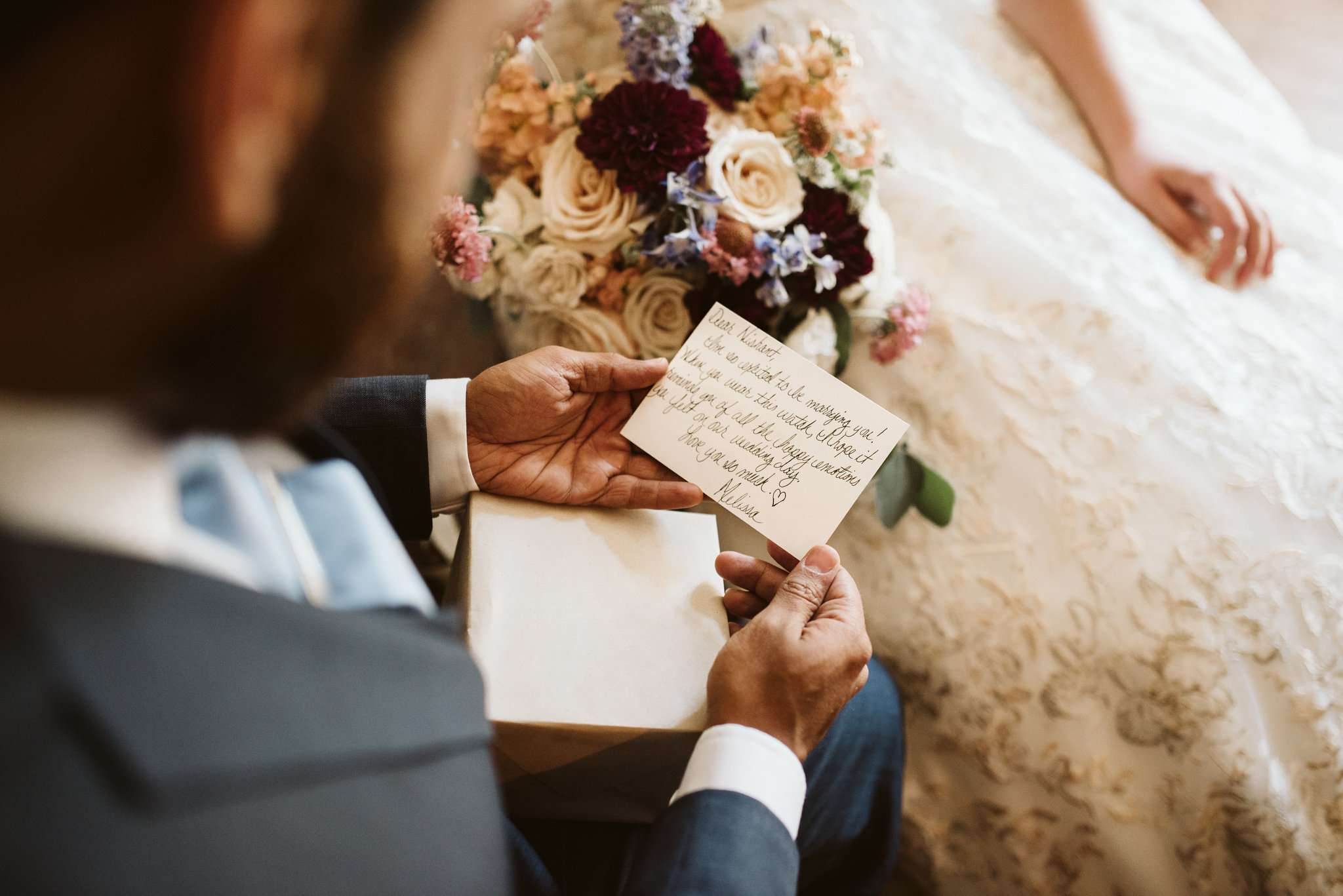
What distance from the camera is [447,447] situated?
80cm

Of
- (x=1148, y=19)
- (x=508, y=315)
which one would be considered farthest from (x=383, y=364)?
(x=1148, y=19)

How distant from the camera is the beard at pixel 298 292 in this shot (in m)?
0.29

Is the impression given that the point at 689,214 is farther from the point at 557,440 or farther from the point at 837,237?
the point at 557,440

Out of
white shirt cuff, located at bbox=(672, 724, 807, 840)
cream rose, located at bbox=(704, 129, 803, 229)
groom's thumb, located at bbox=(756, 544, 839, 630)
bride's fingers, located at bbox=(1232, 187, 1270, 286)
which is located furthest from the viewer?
bride's fingers, located at bbox=(1232, 187, 1270, 286)

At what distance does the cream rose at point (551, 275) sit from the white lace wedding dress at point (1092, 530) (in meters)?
0.35

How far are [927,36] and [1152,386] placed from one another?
0.64 metres

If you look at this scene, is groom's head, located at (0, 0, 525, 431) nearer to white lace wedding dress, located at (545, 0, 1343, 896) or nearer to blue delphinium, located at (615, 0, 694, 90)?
blue delphinium, located at (615, 0, 694, 90)

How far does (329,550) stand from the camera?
50 cm

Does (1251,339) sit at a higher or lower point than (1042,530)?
higher

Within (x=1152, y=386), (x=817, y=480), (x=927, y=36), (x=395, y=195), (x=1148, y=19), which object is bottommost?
(x=817, y=480)

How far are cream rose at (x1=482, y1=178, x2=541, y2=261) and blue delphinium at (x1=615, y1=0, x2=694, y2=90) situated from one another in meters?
0.19

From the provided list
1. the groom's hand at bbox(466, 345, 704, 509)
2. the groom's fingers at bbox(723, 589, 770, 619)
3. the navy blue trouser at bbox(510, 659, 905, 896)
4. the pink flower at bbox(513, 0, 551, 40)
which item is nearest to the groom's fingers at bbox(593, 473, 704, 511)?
the groom's hand at bbox(466, 345, 704, 509)

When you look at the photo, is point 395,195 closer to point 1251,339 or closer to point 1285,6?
point 1251,339

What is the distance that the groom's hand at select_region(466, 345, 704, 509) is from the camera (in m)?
0.81
